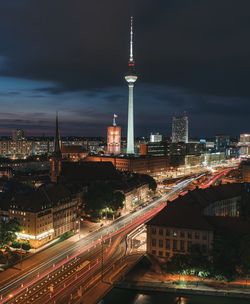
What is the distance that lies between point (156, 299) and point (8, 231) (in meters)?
19.9

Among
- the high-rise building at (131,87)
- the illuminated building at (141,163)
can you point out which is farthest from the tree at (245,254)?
the high-rise building at (131,87)

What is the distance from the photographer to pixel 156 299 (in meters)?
37.3

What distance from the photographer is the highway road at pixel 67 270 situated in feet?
115

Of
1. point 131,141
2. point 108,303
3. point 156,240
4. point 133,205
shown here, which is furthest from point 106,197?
point 131,141

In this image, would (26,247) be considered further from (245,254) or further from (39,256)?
(245,254)

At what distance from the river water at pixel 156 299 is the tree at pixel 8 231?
49.9 ft

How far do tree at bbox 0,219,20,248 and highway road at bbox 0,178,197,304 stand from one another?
231 inches

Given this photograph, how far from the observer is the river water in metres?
36.7

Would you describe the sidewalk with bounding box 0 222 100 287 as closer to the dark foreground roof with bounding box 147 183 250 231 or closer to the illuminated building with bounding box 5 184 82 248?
the illuminated building with bounding box 5 184 82 248

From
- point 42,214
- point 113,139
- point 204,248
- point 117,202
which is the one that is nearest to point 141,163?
point 113,139

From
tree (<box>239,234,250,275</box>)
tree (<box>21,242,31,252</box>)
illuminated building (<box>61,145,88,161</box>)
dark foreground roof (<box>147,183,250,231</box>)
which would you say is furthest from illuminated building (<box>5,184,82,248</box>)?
illuminated building (<box>61,145,88,161</box>)

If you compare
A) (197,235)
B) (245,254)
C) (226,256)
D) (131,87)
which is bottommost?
(226,256)

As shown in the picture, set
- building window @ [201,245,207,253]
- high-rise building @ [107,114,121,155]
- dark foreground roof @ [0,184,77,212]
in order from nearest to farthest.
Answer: building window @ [201,245,207,253], dark foreground roof @ [0,184,77,212], high-rise building @ [107,114,121,155]

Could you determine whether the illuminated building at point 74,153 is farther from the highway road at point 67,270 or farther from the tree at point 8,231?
the tree at point 8,231
